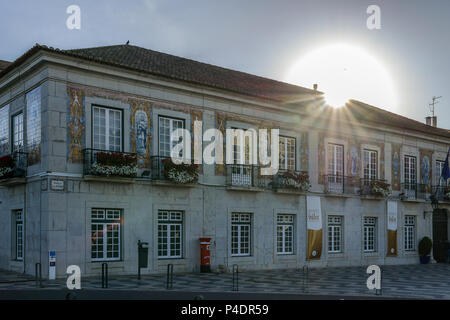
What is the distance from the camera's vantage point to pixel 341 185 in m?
26.6

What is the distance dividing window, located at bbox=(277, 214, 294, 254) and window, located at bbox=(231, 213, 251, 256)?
1.69 m

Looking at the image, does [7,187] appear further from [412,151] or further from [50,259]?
[412,151]

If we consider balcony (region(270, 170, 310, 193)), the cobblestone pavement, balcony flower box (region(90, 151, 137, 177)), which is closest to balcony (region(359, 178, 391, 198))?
balcony (region(270, 170, 310, 193))

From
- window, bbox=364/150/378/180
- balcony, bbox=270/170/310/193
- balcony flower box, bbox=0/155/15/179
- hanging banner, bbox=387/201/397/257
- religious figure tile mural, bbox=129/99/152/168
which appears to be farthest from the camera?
hanging banner, bbox=387/201/397/257

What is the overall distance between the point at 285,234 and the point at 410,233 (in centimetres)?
977

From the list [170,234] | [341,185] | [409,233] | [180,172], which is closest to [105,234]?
[170,234]

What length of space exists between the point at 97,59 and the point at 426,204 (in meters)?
20.9

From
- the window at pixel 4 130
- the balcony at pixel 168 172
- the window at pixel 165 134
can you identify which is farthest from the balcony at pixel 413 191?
the window at pixel 4 130

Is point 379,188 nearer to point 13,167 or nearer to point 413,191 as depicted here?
point 413,191

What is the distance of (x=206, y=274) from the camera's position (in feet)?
66.2

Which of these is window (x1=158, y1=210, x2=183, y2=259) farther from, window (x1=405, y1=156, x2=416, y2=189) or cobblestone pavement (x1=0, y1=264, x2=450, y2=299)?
window (x1=405, y1=156, x2=416, y2=189)

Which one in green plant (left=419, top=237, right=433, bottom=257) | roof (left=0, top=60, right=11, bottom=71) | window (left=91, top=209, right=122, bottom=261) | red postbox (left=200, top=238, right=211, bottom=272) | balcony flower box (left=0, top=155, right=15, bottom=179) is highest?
roof (left=0, top=60, right=11, bottom=71)

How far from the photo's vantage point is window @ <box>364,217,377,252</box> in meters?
27.9

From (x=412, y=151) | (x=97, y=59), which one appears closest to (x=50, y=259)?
(x=97, y=59)
